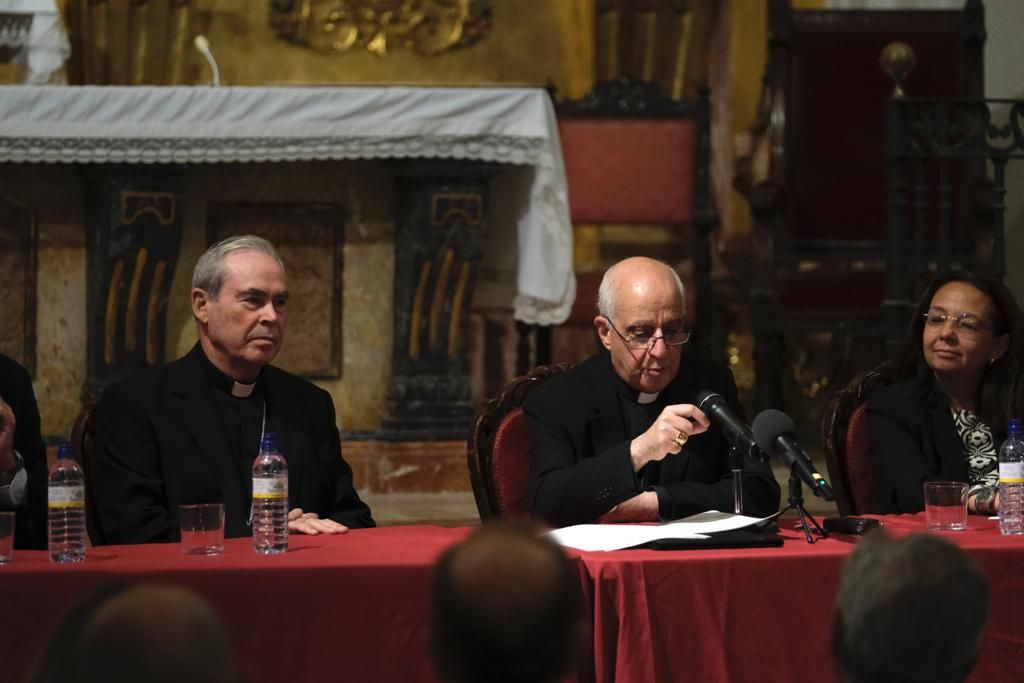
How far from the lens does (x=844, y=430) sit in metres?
3.86

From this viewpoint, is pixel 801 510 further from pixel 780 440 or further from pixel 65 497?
pixel 65 497

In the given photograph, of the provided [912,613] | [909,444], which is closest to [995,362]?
[909,444]

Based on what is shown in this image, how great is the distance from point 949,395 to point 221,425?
5.91 feet

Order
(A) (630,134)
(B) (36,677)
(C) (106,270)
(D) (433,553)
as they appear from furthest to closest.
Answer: (A) (630,134), (C) (106,270), (D) (433,553), (B) (36,677)

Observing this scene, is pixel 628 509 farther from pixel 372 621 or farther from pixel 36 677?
pixel 36 677

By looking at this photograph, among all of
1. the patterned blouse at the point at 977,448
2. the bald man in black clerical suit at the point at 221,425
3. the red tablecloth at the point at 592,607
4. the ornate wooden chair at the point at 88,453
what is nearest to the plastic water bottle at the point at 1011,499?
the red tablecloth at the point at 592,607

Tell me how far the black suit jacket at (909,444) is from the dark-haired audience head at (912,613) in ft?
7.24

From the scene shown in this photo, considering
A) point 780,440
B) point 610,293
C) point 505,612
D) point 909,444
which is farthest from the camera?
point 909,444

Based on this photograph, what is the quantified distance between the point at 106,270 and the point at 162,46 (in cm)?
365

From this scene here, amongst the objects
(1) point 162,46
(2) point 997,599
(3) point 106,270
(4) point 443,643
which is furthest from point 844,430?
(1) point 162,46

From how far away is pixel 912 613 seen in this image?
58.1 inches

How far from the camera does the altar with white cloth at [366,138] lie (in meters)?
5.97

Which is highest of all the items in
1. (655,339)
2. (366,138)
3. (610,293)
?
(366,138)

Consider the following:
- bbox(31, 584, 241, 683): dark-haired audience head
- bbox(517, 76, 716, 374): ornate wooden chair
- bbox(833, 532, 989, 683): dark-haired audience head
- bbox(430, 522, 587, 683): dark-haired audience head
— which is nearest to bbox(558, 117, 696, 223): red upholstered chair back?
bbox(517, 76, 716, 374): ornate wooden chair
